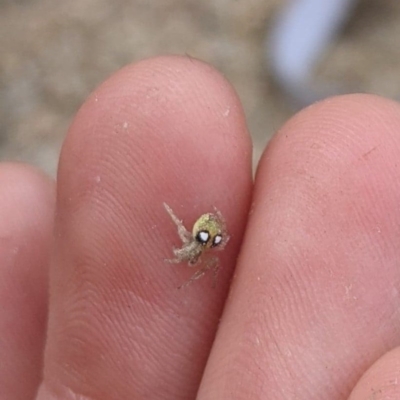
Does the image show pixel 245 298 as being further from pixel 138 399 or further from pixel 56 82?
pixel 56 82

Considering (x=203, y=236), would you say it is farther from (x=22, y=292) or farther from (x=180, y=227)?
(x=22, y=292)

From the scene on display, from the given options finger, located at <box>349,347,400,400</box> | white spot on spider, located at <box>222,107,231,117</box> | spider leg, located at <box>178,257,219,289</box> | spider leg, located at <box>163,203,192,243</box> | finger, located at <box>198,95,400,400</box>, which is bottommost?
finger, located at <box>349,347,400,400</box>

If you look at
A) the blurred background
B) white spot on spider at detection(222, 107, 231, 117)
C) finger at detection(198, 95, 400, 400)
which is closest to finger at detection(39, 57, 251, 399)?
white spot on spider at detection(222, 107, 231, 117)

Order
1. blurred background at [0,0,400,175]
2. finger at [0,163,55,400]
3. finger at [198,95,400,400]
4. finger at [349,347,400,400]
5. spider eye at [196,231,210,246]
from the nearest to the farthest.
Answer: finger at [349,347,400,400] → finger at [198,95,400,400] → spider eye at [196,231,210,246] → finger at [0,163,55,400] → blurred background at [0,0,400,175]

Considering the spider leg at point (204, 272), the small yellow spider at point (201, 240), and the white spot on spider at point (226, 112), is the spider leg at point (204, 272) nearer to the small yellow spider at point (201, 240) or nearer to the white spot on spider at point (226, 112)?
the small yellow spider at point (201, 240)

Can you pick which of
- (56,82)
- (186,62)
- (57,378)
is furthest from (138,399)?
(56,82)

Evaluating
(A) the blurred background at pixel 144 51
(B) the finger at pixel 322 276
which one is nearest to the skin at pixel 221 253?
(B) the finger at pixel 322 276

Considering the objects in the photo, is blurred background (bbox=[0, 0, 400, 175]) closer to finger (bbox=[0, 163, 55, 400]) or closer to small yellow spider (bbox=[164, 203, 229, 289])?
finger (bbox=[0, 163, 55, 400])
